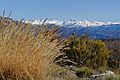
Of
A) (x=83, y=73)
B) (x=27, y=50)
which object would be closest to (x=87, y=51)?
(x=83, y=73)

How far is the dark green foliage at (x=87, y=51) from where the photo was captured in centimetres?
1252

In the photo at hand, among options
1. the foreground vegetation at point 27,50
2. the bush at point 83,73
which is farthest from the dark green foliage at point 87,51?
the foreground vegetation at point 27,50

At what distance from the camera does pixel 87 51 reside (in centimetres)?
1325

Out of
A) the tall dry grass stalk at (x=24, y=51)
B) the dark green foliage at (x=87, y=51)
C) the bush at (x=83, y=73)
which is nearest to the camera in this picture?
the tall dry grass stalk at (x=24, y=51)

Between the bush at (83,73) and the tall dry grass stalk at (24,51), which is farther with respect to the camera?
the bush at (83,73)

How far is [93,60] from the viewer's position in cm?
1238

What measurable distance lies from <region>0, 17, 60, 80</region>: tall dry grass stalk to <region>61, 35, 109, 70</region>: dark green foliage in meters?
6.13

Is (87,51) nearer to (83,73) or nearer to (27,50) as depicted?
(83,73)

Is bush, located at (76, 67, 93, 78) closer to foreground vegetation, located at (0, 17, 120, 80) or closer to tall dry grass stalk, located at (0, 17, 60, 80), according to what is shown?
foreground vegetation, located at (0, 17, 120, 80)

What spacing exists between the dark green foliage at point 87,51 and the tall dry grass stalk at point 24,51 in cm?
613

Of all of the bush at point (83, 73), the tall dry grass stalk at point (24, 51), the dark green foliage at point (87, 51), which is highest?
the tall dry grass stalk at point (24, 51)

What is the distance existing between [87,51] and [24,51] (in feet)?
26.7

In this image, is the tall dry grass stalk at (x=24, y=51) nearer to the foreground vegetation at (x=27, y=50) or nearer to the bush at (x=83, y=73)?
the foreground vegetation at (x=27, y=50)

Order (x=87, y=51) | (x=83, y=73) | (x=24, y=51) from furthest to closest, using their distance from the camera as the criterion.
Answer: (x=87, y=51) → (x=83, y=73) → (x=24, y=51)
